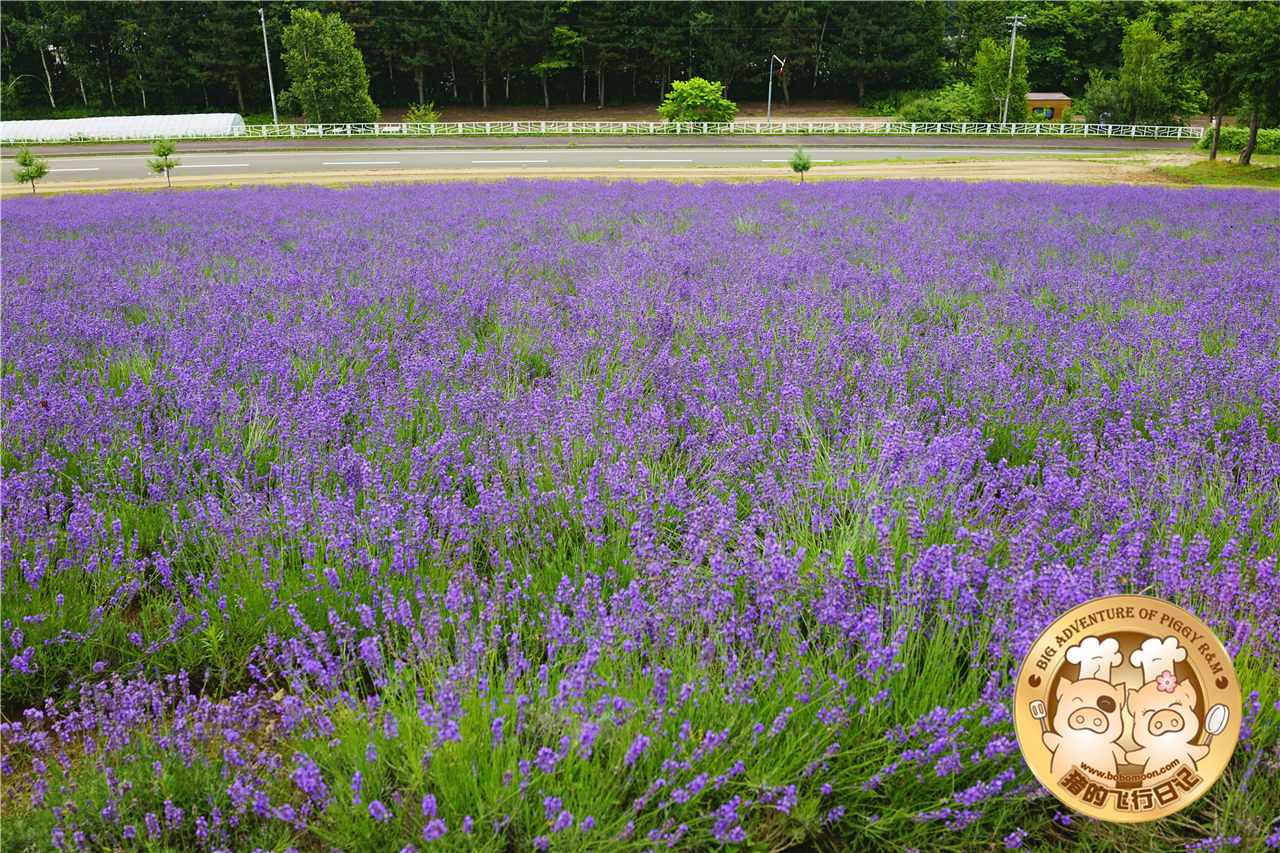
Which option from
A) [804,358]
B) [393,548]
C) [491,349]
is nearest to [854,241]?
[804,358]

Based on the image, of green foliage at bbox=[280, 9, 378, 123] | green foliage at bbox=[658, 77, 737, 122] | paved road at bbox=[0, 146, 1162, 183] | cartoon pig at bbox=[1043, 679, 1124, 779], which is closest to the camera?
cartoon pig at bbox=[1043, 679, 1124, 779]

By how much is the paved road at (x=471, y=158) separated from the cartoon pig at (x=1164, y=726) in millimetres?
23654

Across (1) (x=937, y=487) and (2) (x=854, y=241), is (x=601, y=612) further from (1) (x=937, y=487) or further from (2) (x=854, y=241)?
(2) (x=854, y=241)

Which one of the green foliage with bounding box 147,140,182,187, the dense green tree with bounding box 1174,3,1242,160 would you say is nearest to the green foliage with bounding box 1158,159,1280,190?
the dense green tree with bounding box 1174,3,1242,160

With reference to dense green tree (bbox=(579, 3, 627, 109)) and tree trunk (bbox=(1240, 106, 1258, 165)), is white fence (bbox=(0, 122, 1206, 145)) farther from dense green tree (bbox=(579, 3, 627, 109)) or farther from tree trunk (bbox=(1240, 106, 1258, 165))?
dense green tree (bbox=(579, 3, 627, 109))

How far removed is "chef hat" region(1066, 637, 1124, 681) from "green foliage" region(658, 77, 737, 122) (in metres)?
32.5

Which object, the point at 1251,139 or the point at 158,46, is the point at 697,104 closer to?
the point at 1251,139

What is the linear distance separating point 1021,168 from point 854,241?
2065 centimetres

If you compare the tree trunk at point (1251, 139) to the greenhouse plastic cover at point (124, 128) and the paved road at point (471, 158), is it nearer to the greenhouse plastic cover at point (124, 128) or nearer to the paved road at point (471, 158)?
the paved road at point (471, 158)

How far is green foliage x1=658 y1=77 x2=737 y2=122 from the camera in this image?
31.5 metres

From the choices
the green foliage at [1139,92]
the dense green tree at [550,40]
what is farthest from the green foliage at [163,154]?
the green foliage at [1139,92]

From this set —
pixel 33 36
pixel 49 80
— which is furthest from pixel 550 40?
pixel 49 80

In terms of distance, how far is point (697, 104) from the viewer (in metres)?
32.1

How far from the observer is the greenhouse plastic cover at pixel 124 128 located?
115ft
